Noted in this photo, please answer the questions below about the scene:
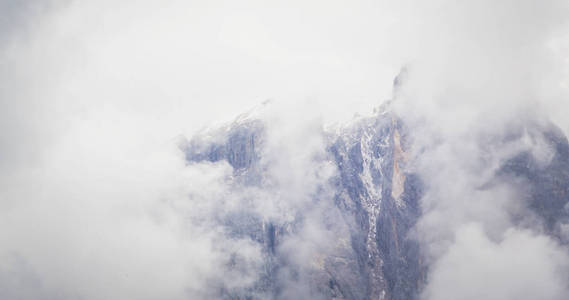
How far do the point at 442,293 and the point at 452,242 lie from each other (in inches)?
887

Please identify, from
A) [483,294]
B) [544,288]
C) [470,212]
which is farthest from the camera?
[470,212]

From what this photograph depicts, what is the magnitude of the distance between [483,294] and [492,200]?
40755mm

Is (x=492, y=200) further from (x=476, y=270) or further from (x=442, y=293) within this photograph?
(x=442, y=293)

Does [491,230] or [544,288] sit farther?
[491,230]

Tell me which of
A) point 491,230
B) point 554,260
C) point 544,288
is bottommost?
point 544,288

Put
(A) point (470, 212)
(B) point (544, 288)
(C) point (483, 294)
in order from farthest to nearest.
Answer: (A) point (470, 212) → (C) point (483, 294) → (B) point (544, 288)

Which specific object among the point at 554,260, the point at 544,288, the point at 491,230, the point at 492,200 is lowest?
the point at 544,288

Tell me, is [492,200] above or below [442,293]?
above

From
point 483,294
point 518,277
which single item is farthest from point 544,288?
point 483,294

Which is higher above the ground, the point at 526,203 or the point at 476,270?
the point at 526,203

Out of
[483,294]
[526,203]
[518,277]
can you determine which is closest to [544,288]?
[518,277]

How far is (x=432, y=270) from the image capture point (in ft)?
650

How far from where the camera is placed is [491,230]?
193 m

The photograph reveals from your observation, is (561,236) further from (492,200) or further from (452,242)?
(452,242)
